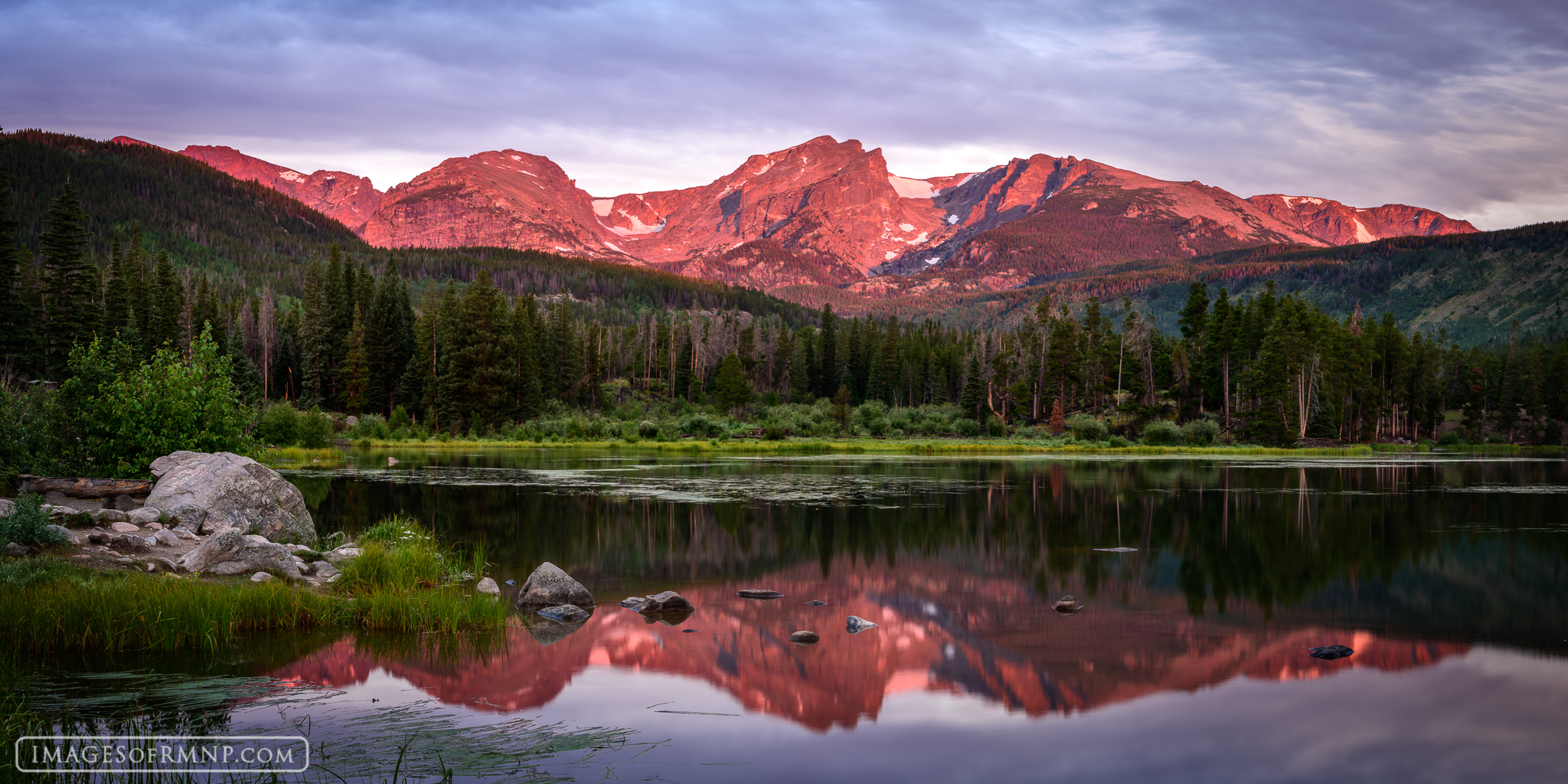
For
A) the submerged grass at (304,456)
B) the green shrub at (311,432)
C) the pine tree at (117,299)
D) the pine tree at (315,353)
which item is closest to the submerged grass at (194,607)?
the submerged grass at (304,456)

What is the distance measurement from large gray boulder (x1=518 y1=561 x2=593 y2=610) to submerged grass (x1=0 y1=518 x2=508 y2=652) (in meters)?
0.78

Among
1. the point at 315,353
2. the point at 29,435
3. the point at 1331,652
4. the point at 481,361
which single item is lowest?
the point at 1331,652

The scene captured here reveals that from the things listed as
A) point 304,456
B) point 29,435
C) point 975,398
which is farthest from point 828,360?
point 29,435

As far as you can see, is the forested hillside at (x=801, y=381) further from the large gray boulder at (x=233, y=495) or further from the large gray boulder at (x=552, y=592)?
the large gray boulder at (x=552, y=592)

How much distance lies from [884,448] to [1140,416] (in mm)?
27328

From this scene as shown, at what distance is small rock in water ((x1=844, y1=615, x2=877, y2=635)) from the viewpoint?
520 inches

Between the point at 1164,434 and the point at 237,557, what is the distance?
76348 millimetres

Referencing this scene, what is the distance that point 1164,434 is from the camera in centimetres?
7844

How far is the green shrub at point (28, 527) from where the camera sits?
13.0 metres

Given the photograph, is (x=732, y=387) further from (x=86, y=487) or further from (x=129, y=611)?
(x=129, y=611)

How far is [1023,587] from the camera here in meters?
16.7

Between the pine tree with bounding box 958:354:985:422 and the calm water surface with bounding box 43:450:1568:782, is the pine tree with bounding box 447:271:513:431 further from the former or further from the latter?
the calm water surface with bounding box 43:450:1568:782

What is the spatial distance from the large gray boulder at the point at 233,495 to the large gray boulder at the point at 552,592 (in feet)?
20.4

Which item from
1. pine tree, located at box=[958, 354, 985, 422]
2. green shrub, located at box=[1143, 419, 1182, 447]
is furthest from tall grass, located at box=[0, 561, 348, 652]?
pine tree, located at box=[958, 354, 985, 422]
